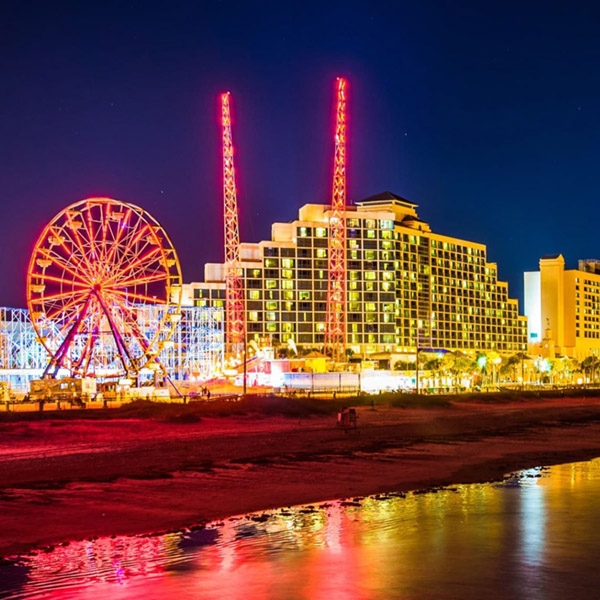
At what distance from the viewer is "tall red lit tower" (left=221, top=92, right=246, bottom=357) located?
470ft

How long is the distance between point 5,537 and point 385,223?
16249cm

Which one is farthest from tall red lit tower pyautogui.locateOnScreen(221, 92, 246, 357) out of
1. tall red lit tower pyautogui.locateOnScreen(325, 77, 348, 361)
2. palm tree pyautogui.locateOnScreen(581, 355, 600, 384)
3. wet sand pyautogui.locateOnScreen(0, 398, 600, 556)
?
wet sand pyautogui.locateOnScreen(0, 398, 600, 556)

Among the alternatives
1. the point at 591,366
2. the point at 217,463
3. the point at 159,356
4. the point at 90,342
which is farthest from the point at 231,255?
the point at 217,463

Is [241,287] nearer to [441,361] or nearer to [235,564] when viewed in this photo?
[441,361]

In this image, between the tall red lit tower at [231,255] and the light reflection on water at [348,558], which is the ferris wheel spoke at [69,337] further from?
the tall red lit tower at [231,255]

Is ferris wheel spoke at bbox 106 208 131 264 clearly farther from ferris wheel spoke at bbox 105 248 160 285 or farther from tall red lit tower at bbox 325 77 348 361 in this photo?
tall red lit tower at bbox 325 77 348 361

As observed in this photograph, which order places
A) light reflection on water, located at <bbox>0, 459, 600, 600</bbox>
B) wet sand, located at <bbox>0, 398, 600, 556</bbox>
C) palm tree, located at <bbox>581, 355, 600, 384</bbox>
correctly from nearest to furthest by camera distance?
light reflection on water, located at <bbox>0, 459, 600, 600</bbox> → wet sand, located at <bbox>0, 398, 600, 556</bbox> → palm tree, located at <bbox>581, 355, 600, 384</bbox>

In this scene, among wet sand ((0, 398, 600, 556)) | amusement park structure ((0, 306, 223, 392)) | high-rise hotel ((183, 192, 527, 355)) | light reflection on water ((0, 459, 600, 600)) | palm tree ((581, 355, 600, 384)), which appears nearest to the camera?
light reflection on water ((0, 459, 600, 600))

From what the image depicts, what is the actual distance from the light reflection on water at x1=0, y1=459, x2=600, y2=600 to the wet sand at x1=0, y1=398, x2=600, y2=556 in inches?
67.9

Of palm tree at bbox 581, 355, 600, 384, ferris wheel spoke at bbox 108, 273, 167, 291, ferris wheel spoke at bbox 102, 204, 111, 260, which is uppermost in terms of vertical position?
ferris wheel spoke at bbox 102, 204, 111, 260

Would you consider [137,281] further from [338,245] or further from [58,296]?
[338,245]

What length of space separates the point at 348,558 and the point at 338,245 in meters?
140

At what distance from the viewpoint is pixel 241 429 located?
5381 cm

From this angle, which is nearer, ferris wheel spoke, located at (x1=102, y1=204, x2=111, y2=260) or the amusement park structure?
ferris wheel spoke, located at (x1=102, y1=204, x2=111, y2=260)
